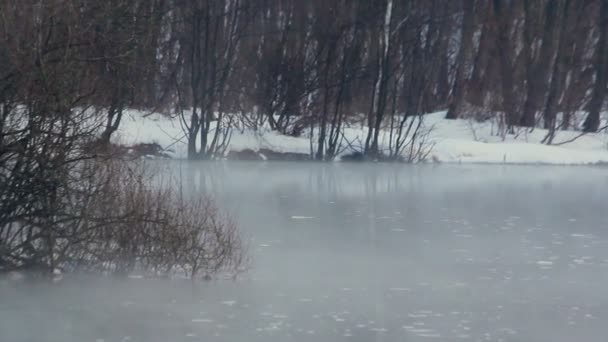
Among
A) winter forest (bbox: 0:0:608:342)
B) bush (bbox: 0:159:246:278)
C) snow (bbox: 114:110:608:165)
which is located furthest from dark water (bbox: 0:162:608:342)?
snow (bbox: 114:110:608:165)

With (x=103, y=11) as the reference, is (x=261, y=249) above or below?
below

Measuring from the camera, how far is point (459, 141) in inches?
1314

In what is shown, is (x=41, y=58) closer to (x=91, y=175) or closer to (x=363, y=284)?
(x=91, y=175)

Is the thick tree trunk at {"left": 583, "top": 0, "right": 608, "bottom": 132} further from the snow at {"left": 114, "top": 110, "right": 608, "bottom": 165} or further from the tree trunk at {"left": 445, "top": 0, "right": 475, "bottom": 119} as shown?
the tree trunk at {"left": 445, "top": 0, "right": 475, "bottom": 119}

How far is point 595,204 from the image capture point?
827 inches

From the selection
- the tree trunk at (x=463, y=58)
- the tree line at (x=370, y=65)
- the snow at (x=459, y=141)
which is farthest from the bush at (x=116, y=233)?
the tree trunk at (x=463, y=58)

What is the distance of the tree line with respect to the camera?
99.2 ft

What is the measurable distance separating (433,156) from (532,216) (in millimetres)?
12860

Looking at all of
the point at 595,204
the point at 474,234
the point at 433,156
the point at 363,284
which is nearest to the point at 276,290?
the point at 363,284

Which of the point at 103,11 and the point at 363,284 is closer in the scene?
the point at 103,11

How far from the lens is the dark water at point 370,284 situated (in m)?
9.80

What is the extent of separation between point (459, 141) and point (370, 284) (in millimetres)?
21813

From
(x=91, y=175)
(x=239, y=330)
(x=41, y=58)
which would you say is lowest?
(x=239, y=330)

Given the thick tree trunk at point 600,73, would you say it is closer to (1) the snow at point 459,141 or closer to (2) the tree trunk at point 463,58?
(1) the snow at point 459,141
